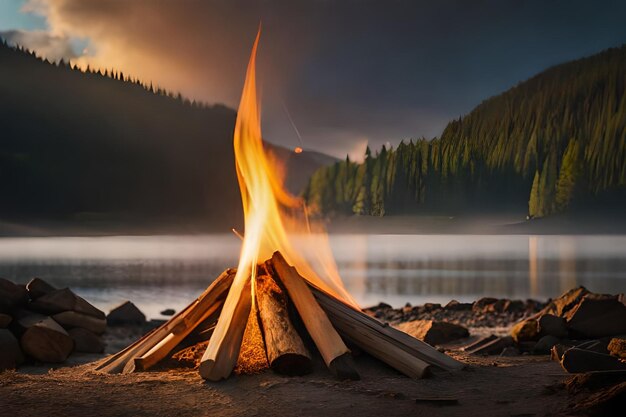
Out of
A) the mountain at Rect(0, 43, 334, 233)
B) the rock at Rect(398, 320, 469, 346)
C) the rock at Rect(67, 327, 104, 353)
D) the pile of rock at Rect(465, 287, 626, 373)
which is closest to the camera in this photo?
the pile of rock at Rect(465, 287, 626, 373)

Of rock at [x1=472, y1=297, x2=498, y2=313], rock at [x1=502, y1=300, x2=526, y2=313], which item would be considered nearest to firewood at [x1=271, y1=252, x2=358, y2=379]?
rock at [x1=472, y1=297, x2=498, y2=313]

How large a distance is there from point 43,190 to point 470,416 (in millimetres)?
120713

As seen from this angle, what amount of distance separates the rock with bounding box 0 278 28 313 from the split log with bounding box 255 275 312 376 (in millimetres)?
5530

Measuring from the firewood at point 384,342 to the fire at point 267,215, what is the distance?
664mm

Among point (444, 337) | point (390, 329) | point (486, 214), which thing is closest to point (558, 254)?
point (486, 214)

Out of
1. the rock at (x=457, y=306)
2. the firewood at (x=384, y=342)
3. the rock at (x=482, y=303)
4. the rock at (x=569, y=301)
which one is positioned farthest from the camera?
the rock at (x=457, y=306)

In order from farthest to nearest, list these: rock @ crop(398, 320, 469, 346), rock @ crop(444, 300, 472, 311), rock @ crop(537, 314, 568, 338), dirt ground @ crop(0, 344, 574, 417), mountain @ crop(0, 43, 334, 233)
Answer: mountain @ crop(0, 43, 334, 233)
rock @ crop(444, 300, 472, 311)
rock @ crop(398, 320, 469, 346)
rock @ crop(537, 314, 568, 338)
dirt ground @ crop(0, 344, 574, 417)

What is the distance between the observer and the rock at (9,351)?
914 centimetres

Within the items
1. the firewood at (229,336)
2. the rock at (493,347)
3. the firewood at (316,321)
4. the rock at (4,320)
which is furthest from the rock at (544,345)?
the rock at (4,320)

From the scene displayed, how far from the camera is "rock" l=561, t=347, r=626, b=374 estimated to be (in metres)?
5.45

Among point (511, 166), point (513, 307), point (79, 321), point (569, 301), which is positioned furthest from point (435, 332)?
point (511, 166)

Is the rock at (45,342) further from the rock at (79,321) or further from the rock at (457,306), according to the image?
the rock at (457,306)

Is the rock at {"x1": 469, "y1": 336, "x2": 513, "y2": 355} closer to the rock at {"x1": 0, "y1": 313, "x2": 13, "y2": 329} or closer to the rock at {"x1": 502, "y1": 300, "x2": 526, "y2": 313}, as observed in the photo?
the rock at {"x1": 502, "y1": 300, "x2": 526, "y2": 313}

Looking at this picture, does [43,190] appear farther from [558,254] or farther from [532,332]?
[532,332]
